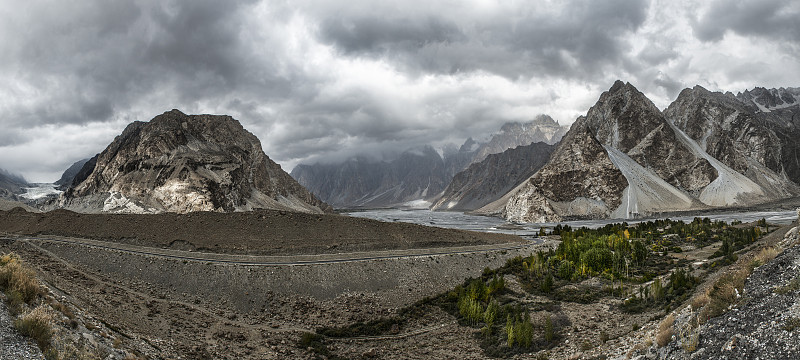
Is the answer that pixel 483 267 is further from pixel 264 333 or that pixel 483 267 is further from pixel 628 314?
pixel 264 333

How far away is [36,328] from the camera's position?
11898mm

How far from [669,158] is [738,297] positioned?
7470 inches

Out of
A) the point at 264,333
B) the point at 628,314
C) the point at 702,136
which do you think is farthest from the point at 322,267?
the point at 702,136

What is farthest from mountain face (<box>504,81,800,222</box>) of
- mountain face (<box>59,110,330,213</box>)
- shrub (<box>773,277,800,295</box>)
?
shrub (<box>773,277,800,295</box>)

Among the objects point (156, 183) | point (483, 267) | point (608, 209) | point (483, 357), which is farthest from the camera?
point (608, 209)

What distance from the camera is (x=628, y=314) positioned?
26062mm

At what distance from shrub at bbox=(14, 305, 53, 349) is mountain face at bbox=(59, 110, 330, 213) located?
10266cm

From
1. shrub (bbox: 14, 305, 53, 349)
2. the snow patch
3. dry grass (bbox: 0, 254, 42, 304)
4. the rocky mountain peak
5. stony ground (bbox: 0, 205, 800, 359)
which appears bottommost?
stony ground (bbox: 0, 205, 800, 359)

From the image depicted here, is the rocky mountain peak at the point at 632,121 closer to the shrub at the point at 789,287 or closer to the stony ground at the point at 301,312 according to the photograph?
the stony ground at the point at 301,312

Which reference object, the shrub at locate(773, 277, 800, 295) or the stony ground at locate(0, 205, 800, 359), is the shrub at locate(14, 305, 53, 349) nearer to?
the stony ground at locate(0, 205, 800, 359)

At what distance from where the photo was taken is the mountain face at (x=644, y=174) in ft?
491

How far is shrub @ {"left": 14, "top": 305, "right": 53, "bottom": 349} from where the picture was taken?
11789 millimetres

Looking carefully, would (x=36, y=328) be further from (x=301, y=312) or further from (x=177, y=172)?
(x=177, y=172)

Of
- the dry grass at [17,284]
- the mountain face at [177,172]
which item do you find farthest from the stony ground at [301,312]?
the mountain face at [177,172]
